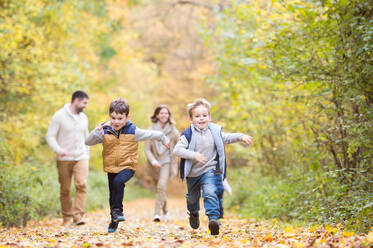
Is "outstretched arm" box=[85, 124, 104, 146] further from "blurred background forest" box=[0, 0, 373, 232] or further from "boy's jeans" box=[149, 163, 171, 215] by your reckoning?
"boy's jeans" box=[149, 163, 171, 215]

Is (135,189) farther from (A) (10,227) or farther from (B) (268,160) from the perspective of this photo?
(A) (10,227)

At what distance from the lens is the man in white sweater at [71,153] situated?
27.0 ft

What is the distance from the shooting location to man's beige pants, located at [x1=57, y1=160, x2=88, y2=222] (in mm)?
8266

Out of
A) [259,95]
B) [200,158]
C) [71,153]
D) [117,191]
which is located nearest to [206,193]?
[200,158]

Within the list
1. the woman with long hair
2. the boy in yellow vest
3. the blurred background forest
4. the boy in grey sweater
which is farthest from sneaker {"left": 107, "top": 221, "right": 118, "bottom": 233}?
the woman with long hair

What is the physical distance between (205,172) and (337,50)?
269 cm

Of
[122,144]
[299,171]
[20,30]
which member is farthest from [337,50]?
[20,30]

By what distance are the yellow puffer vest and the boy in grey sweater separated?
74 centimetres

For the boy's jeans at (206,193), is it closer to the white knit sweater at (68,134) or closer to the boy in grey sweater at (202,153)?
the boy in grey sweater at (202,153)

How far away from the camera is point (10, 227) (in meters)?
7.68

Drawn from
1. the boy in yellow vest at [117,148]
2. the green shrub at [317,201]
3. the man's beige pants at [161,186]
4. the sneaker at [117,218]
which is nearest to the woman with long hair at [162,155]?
the man's beige pants at [161,186]

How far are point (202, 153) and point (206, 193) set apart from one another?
1.83 ft

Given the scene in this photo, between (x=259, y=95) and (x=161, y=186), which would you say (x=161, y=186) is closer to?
(x=161, y=186)

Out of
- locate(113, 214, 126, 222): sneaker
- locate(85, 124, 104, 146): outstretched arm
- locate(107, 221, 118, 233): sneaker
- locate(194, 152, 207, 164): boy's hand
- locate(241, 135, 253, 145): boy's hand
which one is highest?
locate(85, 124, 104, 146): outstretched arm
